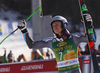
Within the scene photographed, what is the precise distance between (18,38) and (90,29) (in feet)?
58.4

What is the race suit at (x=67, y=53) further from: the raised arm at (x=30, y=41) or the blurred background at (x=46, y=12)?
the blurred background at (x=46, y=12)

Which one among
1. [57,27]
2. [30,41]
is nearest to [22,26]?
[30,41]

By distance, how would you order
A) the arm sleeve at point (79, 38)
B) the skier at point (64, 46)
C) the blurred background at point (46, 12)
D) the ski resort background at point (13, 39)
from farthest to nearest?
the blurred background at point (46, 12)
the ski resort background at point (13, 39)
the skier at point (64, 46)
the arm sleeve at point (79, 38)

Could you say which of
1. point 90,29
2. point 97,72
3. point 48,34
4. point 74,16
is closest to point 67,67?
point 97,72

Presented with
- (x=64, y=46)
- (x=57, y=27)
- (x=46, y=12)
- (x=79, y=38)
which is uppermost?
(x=46, y=12)

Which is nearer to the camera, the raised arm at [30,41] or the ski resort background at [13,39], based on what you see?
the raised arm at [30,41]

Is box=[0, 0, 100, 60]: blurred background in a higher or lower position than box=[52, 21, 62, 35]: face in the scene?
higher

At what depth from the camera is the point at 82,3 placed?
4.38 m

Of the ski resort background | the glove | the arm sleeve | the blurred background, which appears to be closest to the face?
the arm sleeve

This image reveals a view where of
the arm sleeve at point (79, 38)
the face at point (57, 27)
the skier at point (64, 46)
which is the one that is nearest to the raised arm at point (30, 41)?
the skier at point (64, 46)

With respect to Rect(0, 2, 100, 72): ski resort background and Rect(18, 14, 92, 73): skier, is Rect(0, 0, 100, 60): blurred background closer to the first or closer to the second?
Rect(0, 2, 100, 72): ski resort background

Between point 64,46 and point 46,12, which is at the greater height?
point 46,12

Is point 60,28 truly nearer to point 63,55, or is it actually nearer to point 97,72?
point 63,55

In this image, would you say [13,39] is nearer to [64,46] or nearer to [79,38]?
[64,46]
